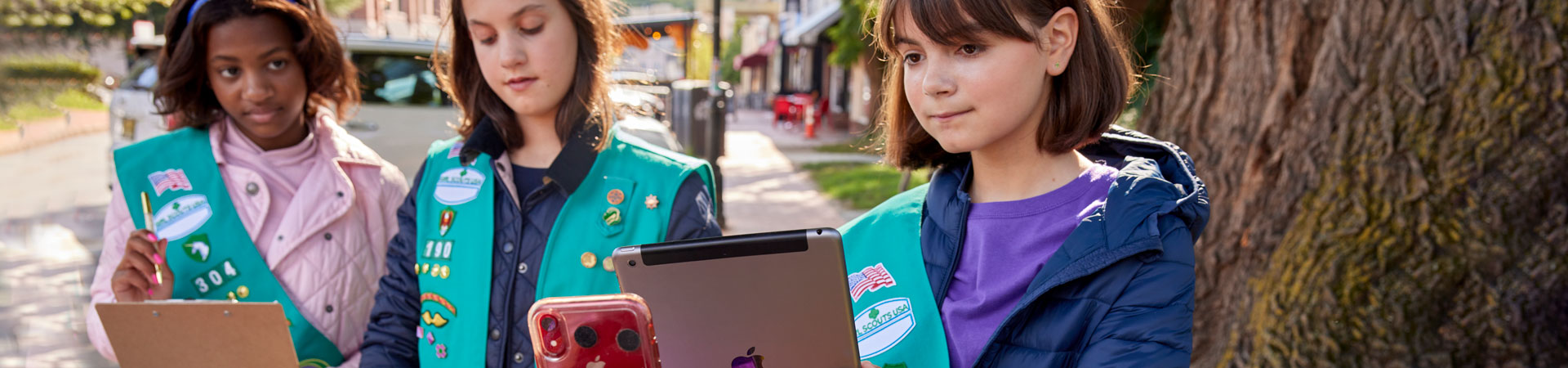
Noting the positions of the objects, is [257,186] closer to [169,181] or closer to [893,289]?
[169,181]

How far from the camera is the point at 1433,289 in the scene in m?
2.70

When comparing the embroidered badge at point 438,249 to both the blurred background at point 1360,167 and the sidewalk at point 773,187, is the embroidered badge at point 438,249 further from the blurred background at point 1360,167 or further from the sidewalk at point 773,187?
the sidewalk at point 773,187

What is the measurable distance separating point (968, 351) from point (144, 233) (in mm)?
1566

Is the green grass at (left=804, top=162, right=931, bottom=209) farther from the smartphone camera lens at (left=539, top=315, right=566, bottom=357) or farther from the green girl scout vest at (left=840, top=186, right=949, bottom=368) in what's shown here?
the smartphone camera lens at (left=539, top=315, right=566, bottom=357)

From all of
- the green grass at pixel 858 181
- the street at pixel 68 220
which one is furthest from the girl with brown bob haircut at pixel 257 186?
the green grass at pixel 858 181

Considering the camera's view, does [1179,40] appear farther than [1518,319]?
Yes

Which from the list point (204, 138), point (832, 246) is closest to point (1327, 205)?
point (832, 246)

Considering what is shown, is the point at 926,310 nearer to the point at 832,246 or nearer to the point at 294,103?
the point at 832,246

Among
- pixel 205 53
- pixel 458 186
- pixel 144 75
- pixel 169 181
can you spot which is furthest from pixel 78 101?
pixel 458 186

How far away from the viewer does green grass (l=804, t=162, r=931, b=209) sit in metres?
10.1

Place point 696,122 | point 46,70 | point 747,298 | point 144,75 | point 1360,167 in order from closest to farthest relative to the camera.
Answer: point 747,298, point 1360,167, point 46,70, point 144,75, point 696,122

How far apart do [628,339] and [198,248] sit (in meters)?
1.45

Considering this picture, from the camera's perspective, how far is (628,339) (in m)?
1.20

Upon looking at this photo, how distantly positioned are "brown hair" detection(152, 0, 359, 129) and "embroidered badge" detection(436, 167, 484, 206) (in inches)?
25.4
